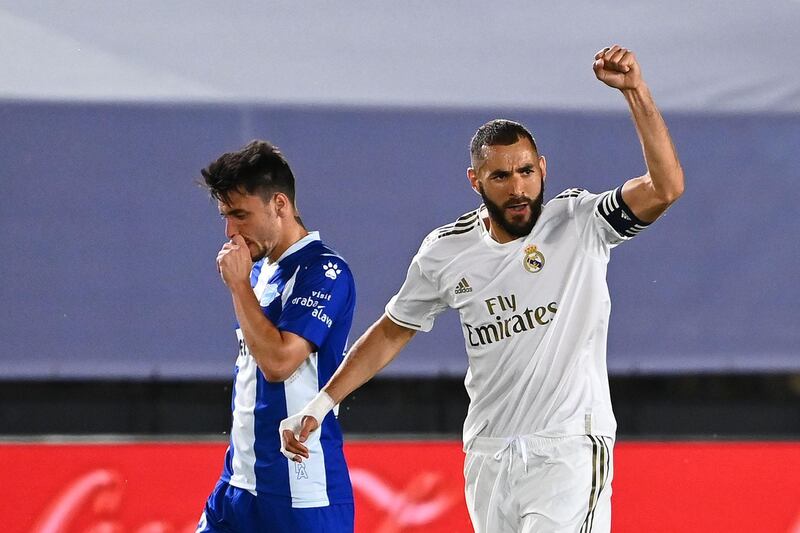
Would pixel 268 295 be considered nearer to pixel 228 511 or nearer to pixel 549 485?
pixel 228 511

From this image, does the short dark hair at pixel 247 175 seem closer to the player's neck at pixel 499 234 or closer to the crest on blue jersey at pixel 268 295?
the crest on blue jersey at pixel 268 295

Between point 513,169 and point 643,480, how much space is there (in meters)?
1.80

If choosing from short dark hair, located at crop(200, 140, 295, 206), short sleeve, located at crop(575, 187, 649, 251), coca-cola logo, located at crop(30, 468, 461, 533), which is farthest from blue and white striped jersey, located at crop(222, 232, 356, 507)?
coca-cola logo, located at crop(30, 468, 461, 533)

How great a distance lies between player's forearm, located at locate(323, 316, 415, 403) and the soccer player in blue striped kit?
0.15ft

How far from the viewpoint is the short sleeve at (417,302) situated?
306cm

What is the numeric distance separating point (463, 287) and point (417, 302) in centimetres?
20

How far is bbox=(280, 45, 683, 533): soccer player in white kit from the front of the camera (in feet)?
8.84

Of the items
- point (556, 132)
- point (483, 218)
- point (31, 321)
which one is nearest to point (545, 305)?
point (483, 218)

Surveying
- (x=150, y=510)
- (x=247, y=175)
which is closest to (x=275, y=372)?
(x=247, y=175)

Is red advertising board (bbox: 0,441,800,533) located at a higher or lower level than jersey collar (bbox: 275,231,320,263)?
lower

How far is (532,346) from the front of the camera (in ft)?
9.11

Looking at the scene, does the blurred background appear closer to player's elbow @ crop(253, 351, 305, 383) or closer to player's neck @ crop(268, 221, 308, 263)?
player's neck @ crop(268, 221, 308, 263)

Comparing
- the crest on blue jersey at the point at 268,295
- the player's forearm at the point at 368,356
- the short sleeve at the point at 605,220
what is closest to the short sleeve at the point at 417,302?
the player's forearm at the point at 368,356

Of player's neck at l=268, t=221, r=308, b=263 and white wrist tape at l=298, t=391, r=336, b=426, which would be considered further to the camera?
player's neck at l=268, t=221, r=308, b=263
